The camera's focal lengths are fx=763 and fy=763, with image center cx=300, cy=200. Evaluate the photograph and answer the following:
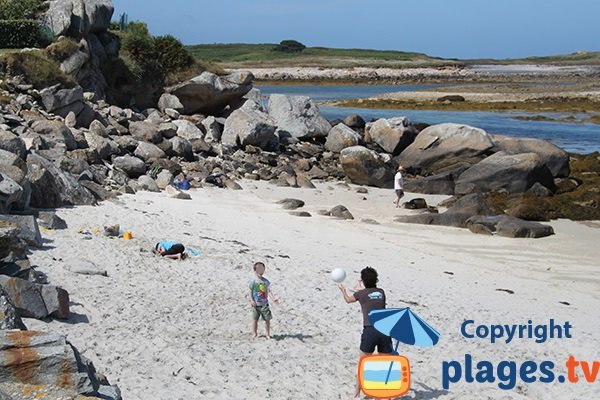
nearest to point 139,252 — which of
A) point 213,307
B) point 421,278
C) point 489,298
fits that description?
point 213,307

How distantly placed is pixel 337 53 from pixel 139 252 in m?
154

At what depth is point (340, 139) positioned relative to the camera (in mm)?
33031

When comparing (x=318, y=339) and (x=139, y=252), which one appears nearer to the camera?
(x=318, y=339)

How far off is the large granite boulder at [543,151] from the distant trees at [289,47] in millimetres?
129829

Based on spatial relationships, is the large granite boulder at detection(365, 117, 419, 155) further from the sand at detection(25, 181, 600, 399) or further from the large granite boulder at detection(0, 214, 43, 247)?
the large granite boulder at detection(0, 214, 43, 247)

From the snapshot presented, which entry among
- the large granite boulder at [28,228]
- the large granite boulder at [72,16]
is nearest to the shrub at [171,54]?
the large granite boulder at [72,16]

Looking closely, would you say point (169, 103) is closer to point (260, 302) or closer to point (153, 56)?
point (153, 56)

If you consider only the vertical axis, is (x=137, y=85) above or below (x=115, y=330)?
above

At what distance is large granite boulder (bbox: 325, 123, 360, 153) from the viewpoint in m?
32.8

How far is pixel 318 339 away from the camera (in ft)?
35.8

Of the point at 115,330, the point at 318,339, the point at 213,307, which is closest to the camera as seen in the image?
the point at 115,330

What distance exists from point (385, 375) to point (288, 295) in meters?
5.11

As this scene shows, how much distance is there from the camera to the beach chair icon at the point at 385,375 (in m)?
8.01

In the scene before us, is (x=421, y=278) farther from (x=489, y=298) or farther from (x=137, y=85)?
(x=137, y=85)
